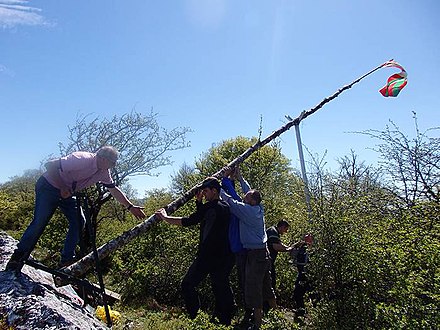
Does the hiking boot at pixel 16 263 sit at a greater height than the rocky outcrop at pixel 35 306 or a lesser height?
greater

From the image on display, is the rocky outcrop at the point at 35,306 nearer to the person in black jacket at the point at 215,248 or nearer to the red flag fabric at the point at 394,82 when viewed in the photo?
the person in black jacket at the point at 215,248

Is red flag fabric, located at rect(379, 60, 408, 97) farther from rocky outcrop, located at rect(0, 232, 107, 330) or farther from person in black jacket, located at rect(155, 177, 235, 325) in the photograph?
rocky outcrop, located at rect(0, 232, 107, 330)

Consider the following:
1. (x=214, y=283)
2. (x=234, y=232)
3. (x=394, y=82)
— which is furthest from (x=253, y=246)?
(x=394, y=82)

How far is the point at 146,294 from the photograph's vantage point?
27.2ft

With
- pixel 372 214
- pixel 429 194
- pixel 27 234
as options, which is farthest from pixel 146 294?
pixel 429 194

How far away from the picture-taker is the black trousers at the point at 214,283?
481 cm

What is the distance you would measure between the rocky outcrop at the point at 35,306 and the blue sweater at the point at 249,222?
7.38 ft

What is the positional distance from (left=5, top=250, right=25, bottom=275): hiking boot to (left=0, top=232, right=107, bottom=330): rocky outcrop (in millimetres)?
54

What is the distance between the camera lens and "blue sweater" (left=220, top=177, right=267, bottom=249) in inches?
197

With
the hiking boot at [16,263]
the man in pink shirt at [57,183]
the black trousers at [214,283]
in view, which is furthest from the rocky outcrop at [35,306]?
the black trousers at [214,283]

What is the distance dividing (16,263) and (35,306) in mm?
862

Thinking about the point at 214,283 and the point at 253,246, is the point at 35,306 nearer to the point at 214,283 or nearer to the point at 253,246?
the point at 214,283

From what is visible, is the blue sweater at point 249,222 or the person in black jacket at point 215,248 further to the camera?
the blue sweater at point 249,222

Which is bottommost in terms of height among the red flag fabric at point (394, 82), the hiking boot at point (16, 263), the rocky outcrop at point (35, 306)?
the rocky outcrop at point (35, 306)
